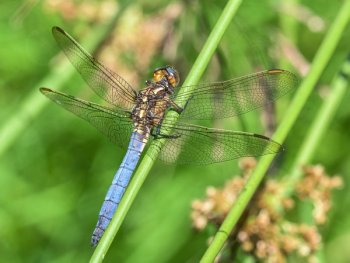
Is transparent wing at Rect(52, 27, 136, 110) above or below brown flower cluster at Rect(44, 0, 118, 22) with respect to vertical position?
below

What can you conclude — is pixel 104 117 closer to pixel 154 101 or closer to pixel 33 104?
pixel 154 101

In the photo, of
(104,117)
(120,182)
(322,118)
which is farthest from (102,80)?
(322,118)

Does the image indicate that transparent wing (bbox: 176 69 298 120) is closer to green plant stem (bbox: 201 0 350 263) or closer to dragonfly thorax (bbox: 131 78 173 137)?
dragonfly thorax (bbox: 131 78 173 137)

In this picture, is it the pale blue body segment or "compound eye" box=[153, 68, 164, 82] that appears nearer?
the pale blue body segment

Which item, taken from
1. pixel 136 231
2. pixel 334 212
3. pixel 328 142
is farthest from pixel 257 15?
pixel 136 231

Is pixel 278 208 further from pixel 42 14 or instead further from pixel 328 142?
pixel 42 14

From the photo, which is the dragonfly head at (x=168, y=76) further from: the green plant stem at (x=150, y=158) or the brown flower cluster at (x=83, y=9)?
the green plant stem at (x=150, y=158)

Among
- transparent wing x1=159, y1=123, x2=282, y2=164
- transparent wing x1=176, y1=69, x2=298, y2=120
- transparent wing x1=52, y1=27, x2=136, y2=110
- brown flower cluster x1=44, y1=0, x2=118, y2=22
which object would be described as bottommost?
transparent wing x1=159, y1=123, x2=282, y2=164

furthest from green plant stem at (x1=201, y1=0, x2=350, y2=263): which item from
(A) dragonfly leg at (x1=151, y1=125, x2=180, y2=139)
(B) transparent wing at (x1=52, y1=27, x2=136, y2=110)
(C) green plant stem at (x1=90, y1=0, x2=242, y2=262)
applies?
(B) transparent wing at (x1=52, y1=27, x2=136, y2=110)
